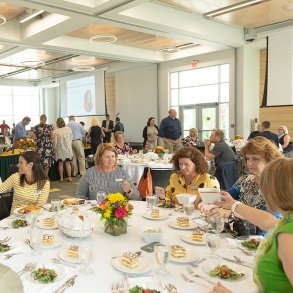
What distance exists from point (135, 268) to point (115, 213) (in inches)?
19.5

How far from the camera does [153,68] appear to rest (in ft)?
42.5

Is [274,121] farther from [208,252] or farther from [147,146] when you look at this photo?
[208,252]

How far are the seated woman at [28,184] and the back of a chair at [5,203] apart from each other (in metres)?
0.06

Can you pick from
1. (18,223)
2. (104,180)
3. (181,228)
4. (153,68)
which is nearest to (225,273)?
(181,228)

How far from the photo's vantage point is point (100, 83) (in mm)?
14945

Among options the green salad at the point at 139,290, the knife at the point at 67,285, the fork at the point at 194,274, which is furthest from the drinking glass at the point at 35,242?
the fork at the point at 194,274

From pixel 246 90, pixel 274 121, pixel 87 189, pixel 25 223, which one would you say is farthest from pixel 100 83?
pixel 25 223

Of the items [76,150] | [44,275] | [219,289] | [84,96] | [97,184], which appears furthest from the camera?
[84,96]

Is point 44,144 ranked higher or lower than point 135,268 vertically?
higher

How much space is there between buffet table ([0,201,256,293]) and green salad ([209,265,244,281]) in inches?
0.9

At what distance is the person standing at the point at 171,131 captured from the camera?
9883mm

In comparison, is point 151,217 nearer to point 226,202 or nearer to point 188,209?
point 188,209

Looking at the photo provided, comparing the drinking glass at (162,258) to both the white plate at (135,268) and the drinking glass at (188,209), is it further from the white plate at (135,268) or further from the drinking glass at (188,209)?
the drinking glass at (188,209)

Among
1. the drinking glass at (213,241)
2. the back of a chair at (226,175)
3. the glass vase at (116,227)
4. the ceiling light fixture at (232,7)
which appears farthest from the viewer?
the ceiling light fixture at (232,7)
